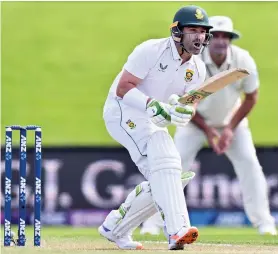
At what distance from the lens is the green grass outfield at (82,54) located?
10.3 m

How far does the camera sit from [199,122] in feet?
23.1

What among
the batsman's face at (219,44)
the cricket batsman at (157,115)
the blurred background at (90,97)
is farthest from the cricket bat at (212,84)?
the blurred background at (90,97)

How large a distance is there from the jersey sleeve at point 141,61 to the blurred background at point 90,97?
3.45 meters

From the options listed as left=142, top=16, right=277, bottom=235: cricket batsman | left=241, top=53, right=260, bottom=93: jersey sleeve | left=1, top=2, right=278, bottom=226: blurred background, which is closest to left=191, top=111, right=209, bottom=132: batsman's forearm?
→ left=142, top=16, right=277, bottom=235: cricket batsman

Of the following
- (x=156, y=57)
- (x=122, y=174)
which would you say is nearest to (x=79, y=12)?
(x=122, y=174)

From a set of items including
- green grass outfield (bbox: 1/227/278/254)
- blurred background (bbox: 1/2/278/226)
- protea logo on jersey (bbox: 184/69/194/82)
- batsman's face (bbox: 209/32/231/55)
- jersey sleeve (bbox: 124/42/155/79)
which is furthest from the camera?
blurred background (bbox: 1/2/278/226)

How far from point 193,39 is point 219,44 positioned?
189cm

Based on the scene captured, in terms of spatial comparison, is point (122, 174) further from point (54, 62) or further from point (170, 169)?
point (170, 169)

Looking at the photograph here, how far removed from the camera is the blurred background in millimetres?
8523

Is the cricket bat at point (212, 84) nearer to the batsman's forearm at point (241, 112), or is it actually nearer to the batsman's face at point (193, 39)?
the batsman's face at point (193, 39)

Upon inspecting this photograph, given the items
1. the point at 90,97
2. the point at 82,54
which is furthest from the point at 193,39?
the point at 82,54

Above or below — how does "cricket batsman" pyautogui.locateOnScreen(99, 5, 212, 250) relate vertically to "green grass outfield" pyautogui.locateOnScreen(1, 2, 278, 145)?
below

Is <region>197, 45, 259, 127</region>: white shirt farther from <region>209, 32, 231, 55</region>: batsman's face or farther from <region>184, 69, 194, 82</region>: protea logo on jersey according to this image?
<region>184, 69, 194, 82</region>: protea logo on jersey

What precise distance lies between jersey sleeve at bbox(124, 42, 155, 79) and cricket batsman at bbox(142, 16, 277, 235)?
1.90 metres
